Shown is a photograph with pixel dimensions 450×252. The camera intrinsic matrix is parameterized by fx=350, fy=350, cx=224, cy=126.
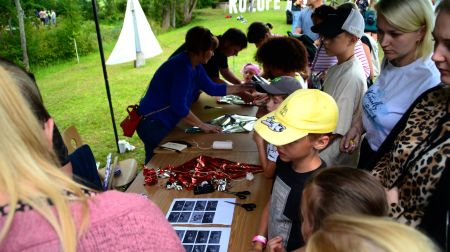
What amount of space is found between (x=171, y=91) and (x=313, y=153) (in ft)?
5.36

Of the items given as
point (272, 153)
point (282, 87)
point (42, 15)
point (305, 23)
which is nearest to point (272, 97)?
point (282, 87)

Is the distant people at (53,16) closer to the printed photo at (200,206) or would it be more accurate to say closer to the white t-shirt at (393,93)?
the printed photo at (200,206)

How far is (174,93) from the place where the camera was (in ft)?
9.14

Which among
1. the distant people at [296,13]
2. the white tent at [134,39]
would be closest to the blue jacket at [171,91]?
the distant people at [296,13]

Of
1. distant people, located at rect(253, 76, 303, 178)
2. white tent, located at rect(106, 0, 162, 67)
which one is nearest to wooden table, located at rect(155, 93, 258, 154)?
distant people, located at rect(253, 76, 303, 178)

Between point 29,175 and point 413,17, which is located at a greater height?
point 413,17

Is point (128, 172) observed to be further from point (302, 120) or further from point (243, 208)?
point (302, 120)

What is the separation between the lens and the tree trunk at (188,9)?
34.1 feet

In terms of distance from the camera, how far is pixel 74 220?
643mm

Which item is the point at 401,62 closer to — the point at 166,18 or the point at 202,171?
the point at 202,171

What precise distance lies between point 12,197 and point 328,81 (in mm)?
1863

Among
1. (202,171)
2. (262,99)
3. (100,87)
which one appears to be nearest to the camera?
(202,171)

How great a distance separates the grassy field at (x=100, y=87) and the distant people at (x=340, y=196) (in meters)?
3.88

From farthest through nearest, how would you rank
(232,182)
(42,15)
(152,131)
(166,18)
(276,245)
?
1. (166,18)
2. (42,15)
3. (152,131)
4. (232,182)
5. (276,245)
